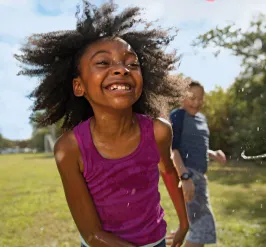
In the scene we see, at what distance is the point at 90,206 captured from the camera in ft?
8.29

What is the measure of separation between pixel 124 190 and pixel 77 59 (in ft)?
2.75

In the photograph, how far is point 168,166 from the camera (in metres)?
2.88

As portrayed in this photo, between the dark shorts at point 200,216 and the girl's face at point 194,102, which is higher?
the girl's face at point 194,102

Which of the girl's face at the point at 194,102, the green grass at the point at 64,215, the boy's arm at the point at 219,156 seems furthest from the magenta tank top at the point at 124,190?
the green grass at the point at 64,215

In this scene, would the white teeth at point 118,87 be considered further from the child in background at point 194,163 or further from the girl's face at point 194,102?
the girl's face at point 194,102

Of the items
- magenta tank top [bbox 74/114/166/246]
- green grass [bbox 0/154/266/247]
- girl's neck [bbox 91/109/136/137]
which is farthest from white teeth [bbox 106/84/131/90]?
green grass [bbox 0/154/266/247]

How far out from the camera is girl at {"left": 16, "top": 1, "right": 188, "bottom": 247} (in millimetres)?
2545

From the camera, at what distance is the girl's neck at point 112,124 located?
267 centimetres

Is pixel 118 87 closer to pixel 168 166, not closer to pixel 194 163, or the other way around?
pixel 168 166

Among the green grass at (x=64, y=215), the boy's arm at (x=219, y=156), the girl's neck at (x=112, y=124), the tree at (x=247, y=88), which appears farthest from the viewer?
the tree at (x=247, y=88)

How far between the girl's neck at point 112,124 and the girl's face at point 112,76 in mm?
56

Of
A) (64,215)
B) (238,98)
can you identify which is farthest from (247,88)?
(64,215)

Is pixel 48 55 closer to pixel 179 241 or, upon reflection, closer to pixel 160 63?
pixel 160 63

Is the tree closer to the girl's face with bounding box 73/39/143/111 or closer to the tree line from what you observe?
the tree line
